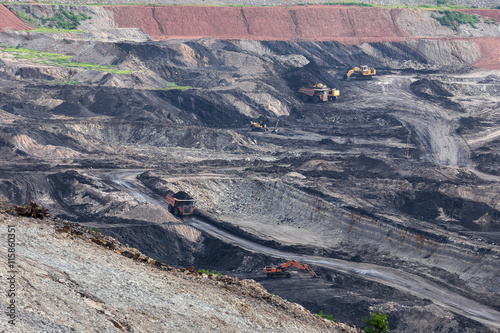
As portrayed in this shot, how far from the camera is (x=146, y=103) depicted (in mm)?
53250

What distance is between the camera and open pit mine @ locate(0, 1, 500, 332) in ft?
84.7

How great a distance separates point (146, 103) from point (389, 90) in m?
28.2

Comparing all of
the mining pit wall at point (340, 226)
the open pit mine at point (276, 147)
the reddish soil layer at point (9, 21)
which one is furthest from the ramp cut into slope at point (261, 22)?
the mining pit wall at point (340, 226)

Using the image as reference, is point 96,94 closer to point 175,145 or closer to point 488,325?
point 175,145

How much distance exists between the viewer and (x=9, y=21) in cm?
7031

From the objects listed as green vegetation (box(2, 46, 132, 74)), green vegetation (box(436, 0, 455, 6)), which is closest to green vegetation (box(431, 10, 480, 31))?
green vegetation (box(436, 0, 455, 6))

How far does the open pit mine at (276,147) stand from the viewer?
25.8m

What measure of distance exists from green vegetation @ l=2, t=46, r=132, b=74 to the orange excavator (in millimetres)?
39550

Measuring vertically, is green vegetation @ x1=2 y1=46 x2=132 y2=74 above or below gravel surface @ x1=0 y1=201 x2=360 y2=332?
above

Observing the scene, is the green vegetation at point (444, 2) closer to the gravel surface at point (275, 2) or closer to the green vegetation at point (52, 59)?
the gravel surface at point (275, 2)

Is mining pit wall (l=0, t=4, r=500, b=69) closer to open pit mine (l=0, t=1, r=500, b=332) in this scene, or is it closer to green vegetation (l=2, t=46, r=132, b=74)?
open pit mine (l=0, t=1, r=500, b=332)

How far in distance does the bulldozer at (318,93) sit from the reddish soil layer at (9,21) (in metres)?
35.2

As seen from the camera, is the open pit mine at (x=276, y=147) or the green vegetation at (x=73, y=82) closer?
the open pit mine at (x=276, y=147)

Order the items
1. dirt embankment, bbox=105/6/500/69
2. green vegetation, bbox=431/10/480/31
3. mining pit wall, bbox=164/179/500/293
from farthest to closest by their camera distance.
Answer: green vegetation, bbox=431/10/480/31 < dirt embankment, bbox=105/6/500/69 < mining pit wall, bbox=164/179/500/293
